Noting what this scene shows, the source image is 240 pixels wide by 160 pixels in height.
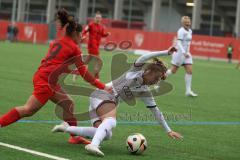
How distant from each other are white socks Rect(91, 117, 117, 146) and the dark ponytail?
1.29 metres

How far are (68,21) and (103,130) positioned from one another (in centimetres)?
155

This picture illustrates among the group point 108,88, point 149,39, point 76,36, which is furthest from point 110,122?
point 149,39

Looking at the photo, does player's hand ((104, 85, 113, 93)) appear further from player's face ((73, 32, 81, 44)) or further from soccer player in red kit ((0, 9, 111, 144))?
player's face ((73, 32, 81, 44))

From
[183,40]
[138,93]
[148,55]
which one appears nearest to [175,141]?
[138,93]

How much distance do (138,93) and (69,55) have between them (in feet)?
3.96

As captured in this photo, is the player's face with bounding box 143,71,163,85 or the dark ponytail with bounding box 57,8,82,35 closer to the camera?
the dark ponytail with bounding box 57,8,82,35

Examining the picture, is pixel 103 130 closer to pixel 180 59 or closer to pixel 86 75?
pixel 86 75

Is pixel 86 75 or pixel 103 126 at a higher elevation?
pixel 86 75

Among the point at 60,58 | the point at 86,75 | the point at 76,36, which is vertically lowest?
the point at 86,75

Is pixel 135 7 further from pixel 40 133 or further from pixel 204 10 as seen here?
pixel 40 133

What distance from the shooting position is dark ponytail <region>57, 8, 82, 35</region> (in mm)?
8438

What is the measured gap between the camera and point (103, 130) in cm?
820

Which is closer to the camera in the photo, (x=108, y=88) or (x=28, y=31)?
(x=108, y=88)

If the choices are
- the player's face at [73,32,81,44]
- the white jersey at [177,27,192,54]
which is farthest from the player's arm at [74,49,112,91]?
the white jersey at [177,27,192,54]
